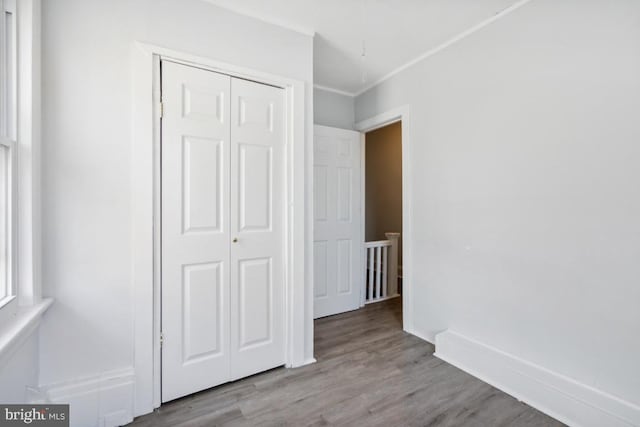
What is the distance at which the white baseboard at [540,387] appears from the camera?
4.85ft

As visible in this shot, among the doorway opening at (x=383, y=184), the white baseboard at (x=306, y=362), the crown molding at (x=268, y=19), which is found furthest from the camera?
the doorway opening at (x=383, y=184)

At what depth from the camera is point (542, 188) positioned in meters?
1.80

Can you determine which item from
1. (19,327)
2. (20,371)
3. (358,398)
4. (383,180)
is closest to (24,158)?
(19,327)

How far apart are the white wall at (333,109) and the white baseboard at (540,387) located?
2.48 metres

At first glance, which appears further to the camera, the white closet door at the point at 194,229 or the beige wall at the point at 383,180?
the beige wall at the point at 383,180

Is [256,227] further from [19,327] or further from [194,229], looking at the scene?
[19,327]

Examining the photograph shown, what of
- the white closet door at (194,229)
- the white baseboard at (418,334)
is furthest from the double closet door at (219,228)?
the white baseboard at (418,334)

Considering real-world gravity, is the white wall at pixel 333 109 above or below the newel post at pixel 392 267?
above

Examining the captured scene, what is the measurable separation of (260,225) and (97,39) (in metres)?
1.40

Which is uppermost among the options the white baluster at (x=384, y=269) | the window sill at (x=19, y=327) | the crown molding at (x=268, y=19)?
the crown molding at (x=268, y=19)

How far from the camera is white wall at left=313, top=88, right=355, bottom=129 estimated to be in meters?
3.23

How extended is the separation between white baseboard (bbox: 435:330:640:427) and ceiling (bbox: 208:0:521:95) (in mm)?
2406

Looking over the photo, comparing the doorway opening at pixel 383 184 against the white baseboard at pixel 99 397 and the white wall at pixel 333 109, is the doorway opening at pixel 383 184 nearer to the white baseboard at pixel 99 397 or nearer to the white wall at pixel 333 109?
the white wall at pixel 333 109

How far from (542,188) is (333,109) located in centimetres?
225
